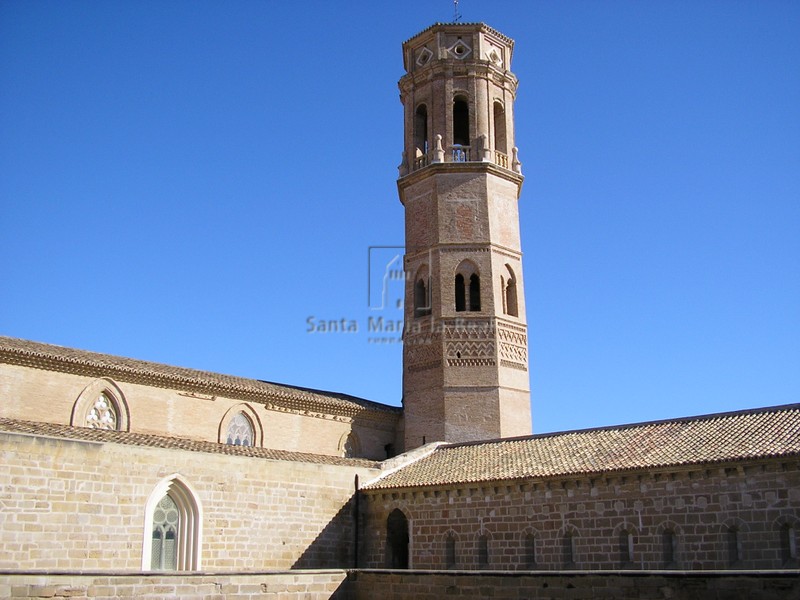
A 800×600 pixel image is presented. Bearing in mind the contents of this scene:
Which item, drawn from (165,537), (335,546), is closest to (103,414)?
(165,537)

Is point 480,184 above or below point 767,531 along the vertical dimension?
above

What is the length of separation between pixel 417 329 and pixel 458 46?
9.67 meters

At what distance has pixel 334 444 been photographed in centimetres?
2611

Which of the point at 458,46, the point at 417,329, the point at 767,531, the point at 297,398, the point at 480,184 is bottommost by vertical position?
the point at 767,531

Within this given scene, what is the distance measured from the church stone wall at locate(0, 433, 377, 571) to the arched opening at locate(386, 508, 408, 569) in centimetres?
96

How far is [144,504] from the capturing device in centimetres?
1747

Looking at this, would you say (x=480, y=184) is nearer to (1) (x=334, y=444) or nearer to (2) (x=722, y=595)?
(1) (x=334, y=444)

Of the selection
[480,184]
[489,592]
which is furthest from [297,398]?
[489,592]

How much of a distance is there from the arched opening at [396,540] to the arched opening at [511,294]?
855cm

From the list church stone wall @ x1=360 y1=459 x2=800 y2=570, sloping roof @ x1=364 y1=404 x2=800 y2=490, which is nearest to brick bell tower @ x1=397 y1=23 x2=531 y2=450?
sloping roof @ x1=364 y1=404 x2=800 y2=490

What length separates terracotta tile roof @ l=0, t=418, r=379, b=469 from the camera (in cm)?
1694

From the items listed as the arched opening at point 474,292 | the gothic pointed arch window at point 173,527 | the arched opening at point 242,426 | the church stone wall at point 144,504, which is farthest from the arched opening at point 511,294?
the gothic pointed arch window at point 173,527

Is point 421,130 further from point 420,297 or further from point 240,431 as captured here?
point 240,431

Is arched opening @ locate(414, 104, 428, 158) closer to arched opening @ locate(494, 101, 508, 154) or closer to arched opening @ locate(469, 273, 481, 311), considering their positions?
arched opening @ locate(494, 101, 508, 154)
